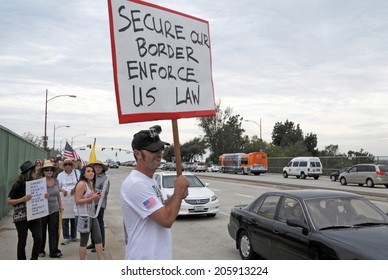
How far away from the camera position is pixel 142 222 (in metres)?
2.88

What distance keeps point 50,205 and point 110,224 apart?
16.5 feet

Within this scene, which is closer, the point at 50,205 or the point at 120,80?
the point at 120,80

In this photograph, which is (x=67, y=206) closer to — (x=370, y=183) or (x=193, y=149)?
(x=370, y=183)

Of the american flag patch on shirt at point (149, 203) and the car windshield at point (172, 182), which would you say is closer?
the american flag patch on shirt at point (149, 203)

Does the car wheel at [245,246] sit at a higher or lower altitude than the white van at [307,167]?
lower

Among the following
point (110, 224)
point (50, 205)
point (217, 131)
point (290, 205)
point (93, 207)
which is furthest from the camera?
point (217, 131)

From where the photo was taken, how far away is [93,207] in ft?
21.8

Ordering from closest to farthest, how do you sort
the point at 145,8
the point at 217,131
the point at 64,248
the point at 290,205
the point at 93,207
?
the point at 145,8 < the point at 290,205 < the point at 93,207 < the point at 64,248 < the point at 217,131

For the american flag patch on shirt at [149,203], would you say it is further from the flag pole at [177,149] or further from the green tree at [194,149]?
the green tree at [194,149]

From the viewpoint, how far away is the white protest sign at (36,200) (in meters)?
6.21

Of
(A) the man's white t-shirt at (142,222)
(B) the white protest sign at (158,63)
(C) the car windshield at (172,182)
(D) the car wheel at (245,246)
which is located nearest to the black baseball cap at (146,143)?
(A) the man's white t-shirt at (142,222)

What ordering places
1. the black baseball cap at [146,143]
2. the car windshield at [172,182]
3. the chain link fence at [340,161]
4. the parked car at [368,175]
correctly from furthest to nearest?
1. the chain link fence at [340,161]
2. the parked car at [368,175]
3. the car windshield at [172,182]
4. the black baseball cap at [146,143]

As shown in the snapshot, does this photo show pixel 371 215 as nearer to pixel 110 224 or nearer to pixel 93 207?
pixel 93 207

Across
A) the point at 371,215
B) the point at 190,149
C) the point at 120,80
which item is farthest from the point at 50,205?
the point at 190,149
